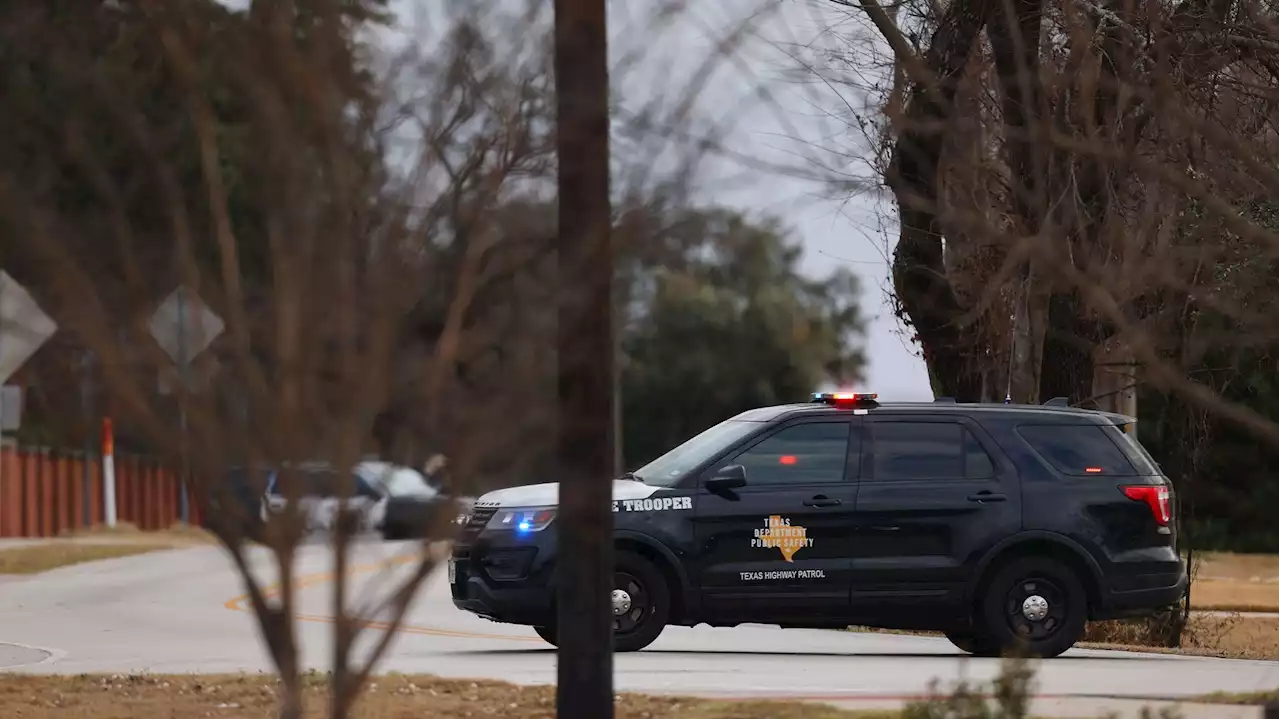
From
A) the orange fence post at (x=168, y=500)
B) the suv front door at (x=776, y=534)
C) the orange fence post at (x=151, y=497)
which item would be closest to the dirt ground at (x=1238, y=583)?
the suv front door at (x=776, y=534)

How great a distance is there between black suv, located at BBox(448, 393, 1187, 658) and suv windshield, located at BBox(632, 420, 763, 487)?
0.02m

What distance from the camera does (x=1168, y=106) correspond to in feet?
19.9

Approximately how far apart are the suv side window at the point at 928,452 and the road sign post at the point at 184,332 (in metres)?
8.92

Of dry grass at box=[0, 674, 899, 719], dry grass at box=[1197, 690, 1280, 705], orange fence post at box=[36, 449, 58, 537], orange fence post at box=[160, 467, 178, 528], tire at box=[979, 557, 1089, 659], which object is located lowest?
dry grass at box=[1197, 690, 1280, 705]

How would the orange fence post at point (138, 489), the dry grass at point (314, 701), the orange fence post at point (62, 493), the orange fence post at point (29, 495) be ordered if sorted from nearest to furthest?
the dry grass at point (314, 701)
the orange fence post at point (29, 495)
the orange fence post at point (62, 493)
the orange fence post at point (138, 489)

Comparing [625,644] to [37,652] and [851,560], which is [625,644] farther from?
[37,652]

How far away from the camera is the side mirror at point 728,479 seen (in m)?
14.7

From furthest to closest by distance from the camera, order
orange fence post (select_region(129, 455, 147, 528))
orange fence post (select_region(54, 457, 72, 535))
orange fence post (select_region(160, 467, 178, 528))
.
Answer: orange fence post (select_region(160, 467, 178, 528)) < orange fence post (select_region(129, 455, 147, 528)) < orange fence post (select_region(54, 457, 72, 535))

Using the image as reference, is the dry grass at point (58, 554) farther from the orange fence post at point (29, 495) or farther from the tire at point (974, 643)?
the tire at point (974, 643)

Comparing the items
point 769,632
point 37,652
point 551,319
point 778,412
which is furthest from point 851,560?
point 551,319

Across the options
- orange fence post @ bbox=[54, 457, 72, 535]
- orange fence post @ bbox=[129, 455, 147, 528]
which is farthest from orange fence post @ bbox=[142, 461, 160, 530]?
orange fence post @ bbox=[54, 457, 72, 535]

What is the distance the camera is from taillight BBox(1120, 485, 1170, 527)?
15188 millimetres

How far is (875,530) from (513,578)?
7.98 feet

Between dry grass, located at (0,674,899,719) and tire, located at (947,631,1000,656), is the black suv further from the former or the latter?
dry grass, located at (0,674,899,719)
